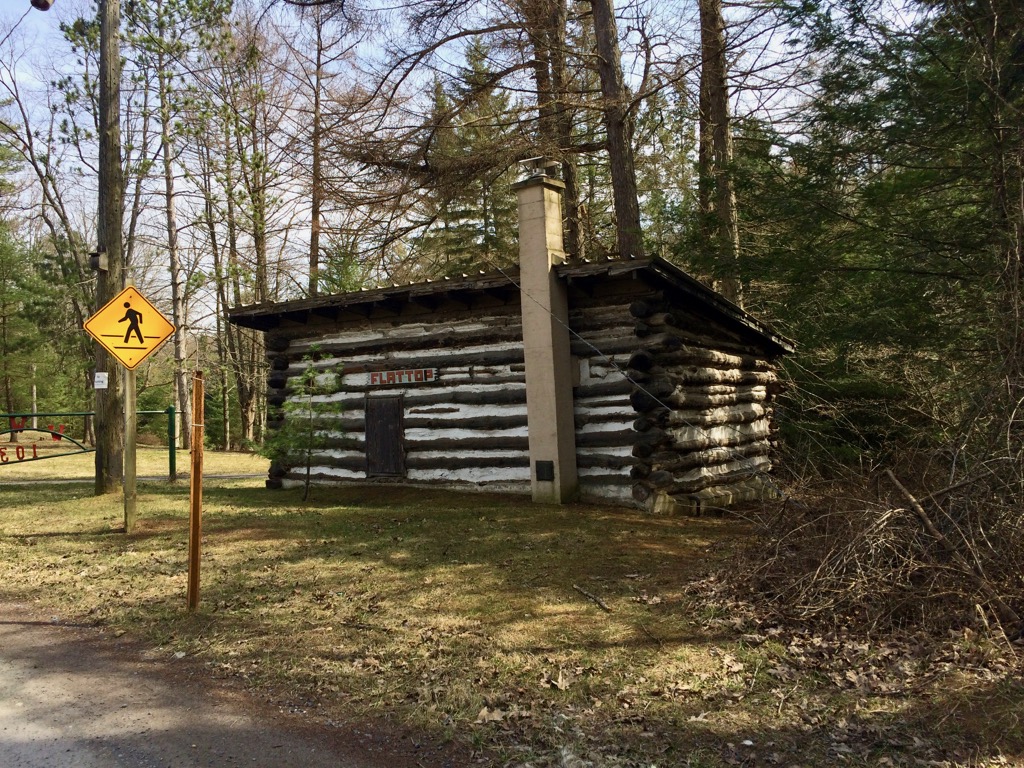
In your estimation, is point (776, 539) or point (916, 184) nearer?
point (776, 539)

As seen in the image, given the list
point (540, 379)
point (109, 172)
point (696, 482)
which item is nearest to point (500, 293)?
point (540, 379)

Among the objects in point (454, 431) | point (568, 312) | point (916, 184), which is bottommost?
point (454, 431)

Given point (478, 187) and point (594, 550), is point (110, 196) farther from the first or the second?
point (594, 550)

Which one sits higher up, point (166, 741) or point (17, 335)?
point (17, 335)

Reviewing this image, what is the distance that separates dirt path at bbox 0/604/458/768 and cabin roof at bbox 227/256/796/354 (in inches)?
279

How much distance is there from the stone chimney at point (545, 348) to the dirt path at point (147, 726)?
20.0 ft

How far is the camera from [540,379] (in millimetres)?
10812

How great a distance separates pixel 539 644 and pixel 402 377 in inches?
312

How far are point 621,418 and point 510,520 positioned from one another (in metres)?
2.41

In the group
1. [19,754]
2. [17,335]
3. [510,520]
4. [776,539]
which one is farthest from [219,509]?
[17,335]

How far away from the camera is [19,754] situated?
4129 mm

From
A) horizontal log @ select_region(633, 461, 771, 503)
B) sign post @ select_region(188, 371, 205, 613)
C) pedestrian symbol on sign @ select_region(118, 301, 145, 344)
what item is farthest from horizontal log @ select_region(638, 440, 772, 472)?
pedestrian symbol on sign @ select_region(118, 301, 145, 344)

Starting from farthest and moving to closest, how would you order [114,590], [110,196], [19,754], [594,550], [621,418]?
[110,196], [621,418], [594,550], [114,590], [19,754]

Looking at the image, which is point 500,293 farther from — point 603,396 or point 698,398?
point 698,398
